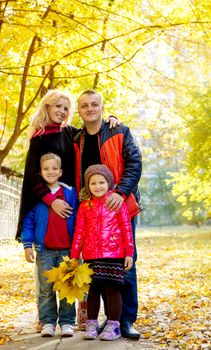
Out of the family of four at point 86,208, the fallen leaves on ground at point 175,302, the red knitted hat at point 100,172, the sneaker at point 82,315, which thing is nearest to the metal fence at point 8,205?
the fallen leaves on ground at point 175,302

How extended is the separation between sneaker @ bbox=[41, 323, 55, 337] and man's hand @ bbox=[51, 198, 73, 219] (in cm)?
90

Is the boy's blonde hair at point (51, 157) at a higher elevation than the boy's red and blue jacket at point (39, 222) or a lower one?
higher

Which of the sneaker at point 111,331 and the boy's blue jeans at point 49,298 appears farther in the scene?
the boy's blue jeans at point 49,298

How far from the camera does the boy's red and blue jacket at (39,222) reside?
4680 millimetres

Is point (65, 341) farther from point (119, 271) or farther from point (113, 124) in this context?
point (113, 124)

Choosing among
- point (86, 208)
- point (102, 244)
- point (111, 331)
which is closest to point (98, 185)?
point (86, 208)

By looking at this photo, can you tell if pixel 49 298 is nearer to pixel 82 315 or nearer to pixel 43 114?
pixel 82 315

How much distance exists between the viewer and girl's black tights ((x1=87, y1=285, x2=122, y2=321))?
14.8 feet

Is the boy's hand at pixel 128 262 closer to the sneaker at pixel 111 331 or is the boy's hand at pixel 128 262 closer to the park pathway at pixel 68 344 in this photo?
the sneaker at pixel 111 331

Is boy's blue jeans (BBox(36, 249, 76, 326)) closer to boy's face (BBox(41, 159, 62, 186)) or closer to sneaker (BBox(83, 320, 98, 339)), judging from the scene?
→ sneaker (BBox(83, 320, 98, 339))

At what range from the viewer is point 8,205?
1748cm

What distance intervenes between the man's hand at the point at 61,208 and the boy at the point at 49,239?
0.16 ft

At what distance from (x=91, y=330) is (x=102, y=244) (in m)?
0.70

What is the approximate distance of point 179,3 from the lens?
7859mm
